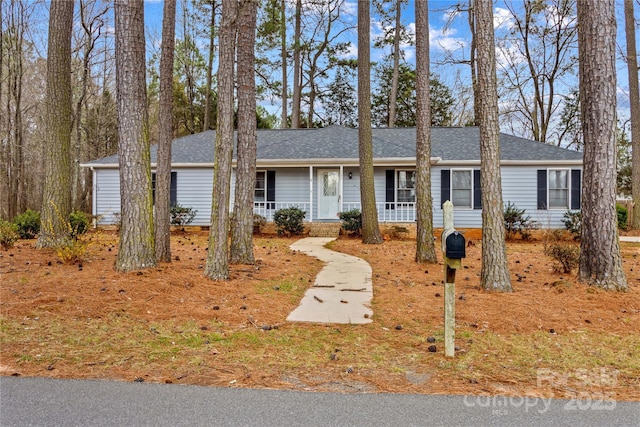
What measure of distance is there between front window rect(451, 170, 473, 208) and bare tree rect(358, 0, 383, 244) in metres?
4.53

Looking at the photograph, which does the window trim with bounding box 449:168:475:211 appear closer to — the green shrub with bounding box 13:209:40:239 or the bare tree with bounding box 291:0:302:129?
the bare tree with bounding box 291:0:302:129

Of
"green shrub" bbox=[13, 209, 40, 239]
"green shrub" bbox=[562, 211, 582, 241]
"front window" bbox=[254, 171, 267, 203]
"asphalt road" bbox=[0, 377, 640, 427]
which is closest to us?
"asphalt road" bbox=[0, 377, 640, 427]

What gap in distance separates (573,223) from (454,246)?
12464 mm

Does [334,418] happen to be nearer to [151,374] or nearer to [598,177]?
[151,374]

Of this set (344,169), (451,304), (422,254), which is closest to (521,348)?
(451,304)

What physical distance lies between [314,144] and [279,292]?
11649mm

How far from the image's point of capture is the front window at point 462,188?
A: 15.3 metres

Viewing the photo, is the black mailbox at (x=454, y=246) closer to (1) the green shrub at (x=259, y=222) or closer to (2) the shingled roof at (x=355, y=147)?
(2) the shingled roof at (x=355, y=147)

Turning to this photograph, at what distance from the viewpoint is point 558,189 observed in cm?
1508

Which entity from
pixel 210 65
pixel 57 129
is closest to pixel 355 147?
pixel 57 129

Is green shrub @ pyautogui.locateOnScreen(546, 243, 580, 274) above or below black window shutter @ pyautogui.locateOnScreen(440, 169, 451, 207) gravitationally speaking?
below

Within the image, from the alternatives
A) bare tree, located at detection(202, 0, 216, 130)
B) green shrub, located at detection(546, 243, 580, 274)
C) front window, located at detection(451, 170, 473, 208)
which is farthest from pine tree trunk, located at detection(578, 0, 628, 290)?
bare tree, located at detection(202, 0, 216, 130)

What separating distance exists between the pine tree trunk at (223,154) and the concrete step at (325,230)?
8485 millimetres

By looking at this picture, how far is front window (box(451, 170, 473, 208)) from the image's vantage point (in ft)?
50.1
